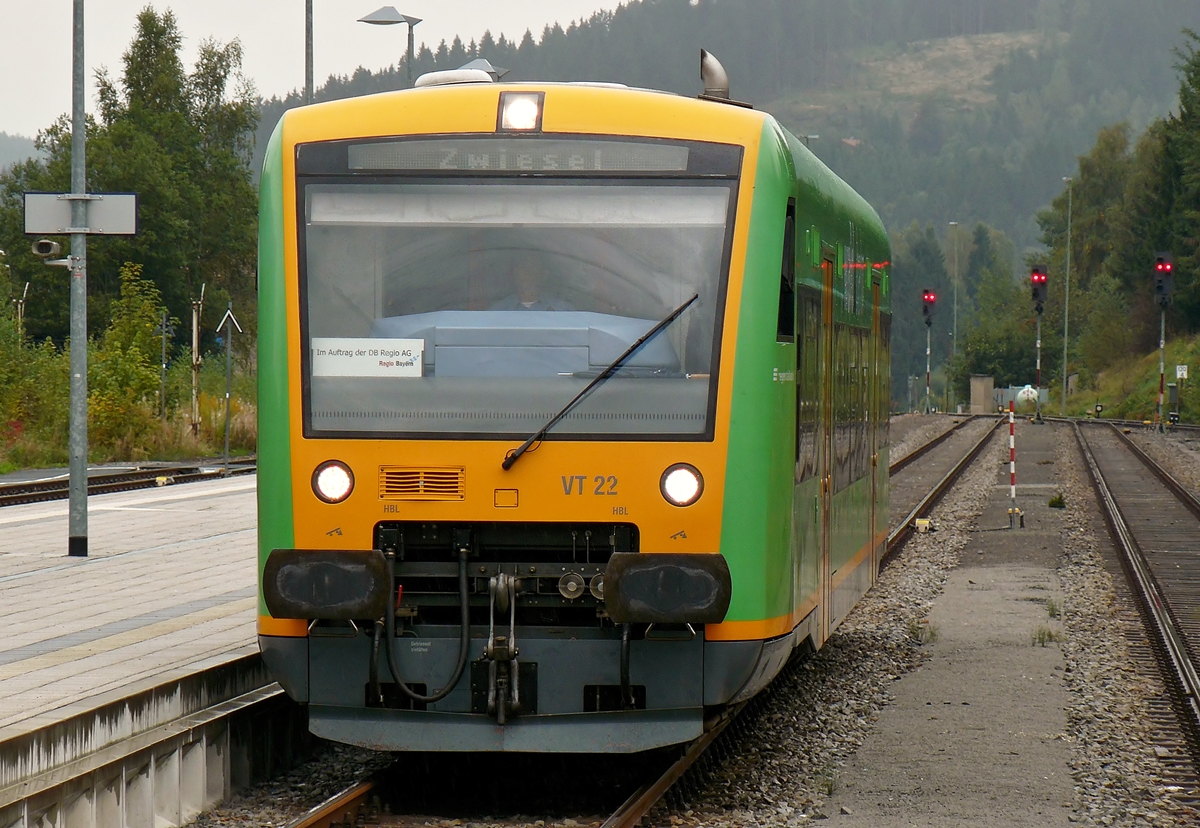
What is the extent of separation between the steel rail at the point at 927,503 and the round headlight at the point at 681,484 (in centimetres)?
1070

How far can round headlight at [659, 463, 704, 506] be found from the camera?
6441 millimetres

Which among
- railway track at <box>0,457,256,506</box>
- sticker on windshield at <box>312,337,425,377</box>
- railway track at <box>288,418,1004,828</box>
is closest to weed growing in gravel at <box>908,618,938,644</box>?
railway track at <box>288,418,1004,828</box>

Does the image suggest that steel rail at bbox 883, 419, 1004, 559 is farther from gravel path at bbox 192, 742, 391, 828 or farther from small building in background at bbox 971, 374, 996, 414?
small building in background at bbox 971, 374, 996, 414

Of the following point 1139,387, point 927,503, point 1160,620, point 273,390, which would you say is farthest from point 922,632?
point 1139,387

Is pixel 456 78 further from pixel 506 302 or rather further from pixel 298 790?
pixel 298 790

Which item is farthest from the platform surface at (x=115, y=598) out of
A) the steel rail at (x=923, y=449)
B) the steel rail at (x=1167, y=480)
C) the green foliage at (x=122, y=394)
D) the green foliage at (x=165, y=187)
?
the green foliage at (x=165, y=187)

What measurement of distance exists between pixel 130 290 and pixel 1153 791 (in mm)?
30878

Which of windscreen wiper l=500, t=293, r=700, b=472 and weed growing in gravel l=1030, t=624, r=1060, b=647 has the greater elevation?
windscreen wiper l=500, t=293, r=700, b=472

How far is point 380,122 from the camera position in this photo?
681cm

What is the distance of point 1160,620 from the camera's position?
12891 millimetres

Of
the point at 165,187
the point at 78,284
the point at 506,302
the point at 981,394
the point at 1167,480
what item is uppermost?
the point at 165,187

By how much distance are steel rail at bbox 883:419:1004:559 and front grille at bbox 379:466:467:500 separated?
10.9m

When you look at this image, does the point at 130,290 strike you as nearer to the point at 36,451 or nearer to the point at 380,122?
the point at 36,451

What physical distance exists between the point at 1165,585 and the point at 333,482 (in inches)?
425
